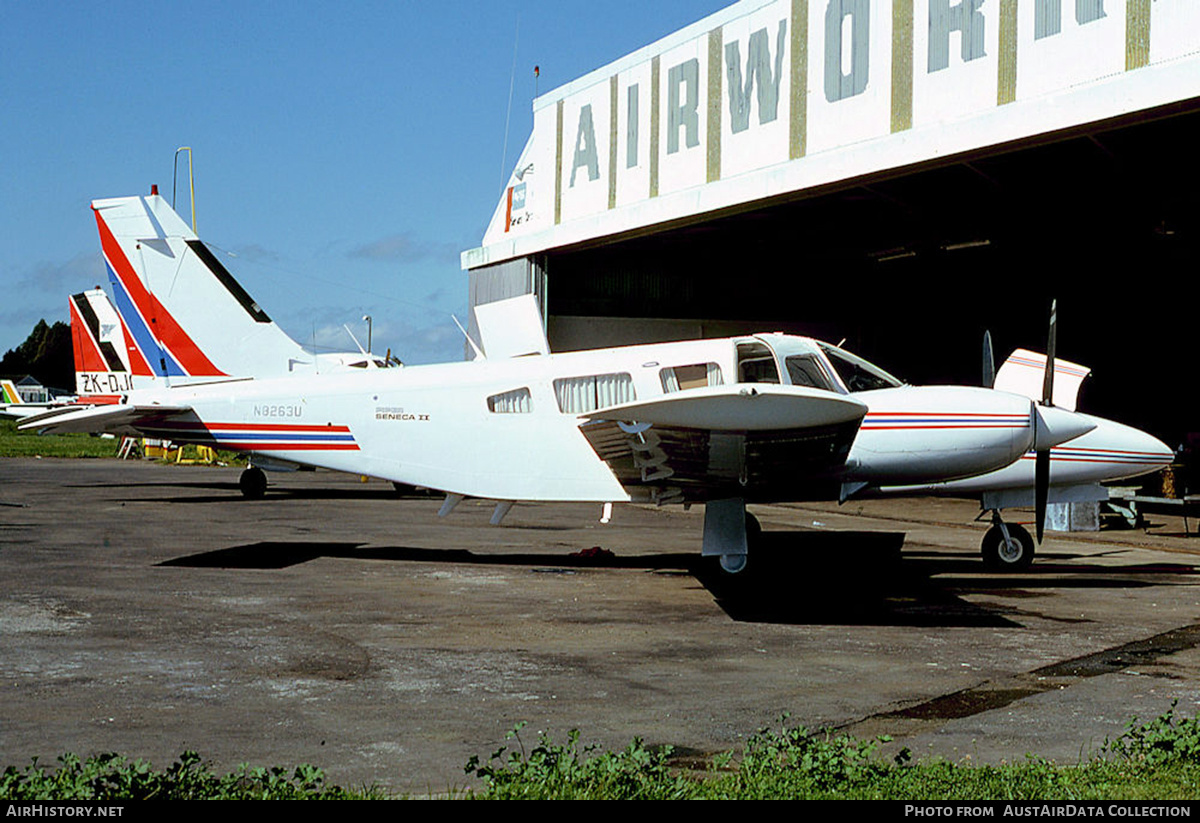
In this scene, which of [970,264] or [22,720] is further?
[970,264]

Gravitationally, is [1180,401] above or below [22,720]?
above

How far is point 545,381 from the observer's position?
12.3 meters

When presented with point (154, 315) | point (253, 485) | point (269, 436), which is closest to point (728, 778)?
point (269, 436)

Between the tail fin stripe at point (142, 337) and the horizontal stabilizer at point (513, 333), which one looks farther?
the tail fin stripe at point (142, 337)

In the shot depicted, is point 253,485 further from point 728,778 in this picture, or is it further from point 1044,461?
point 728,778

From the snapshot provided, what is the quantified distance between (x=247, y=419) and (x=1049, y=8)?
12.8 m

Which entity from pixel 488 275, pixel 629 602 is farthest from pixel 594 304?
pixel 629 602

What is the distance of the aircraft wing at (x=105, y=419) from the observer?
17.8 m

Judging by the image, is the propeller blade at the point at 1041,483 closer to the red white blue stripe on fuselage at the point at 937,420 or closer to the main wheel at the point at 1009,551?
the red white blue stripe on fuselage at the point at 937,420

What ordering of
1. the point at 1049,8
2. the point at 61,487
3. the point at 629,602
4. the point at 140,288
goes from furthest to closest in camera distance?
1. the point at 61,487
2. the point at 140,288
3. the point at 1049,8
4. the point at 629,602

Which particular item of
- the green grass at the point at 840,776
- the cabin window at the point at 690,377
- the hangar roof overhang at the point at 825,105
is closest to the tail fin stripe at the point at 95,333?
the hangar roof overhang at the point at 825,105

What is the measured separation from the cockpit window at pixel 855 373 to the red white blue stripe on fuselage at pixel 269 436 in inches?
224

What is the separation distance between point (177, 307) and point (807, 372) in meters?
11.3

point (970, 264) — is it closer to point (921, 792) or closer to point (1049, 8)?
point (1049, 8)
